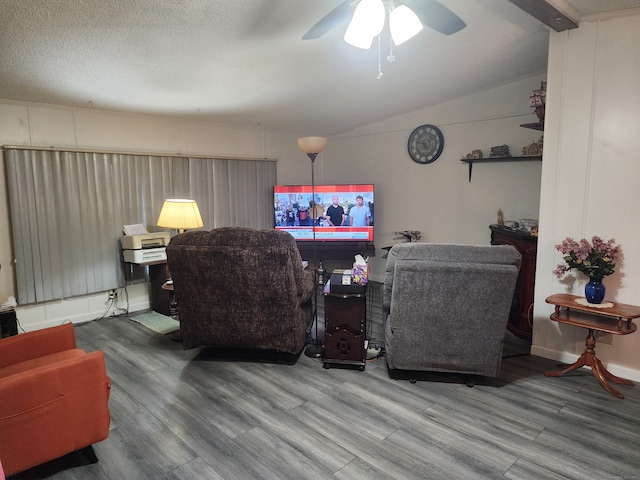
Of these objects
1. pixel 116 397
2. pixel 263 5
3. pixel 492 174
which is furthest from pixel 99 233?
pixel 492 174

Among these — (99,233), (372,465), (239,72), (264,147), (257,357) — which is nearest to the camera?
(372,465)

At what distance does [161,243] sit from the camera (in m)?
4.38

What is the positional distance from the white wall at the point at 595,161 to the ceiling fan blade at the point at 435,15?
1281 mm

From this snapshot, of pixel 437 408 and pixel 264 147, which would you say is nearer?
pixel 437 408

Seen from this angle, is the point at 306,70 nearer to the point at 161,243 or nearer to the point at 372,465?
the point at 161,243

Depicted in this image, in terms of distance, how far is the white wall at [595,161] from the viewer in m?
2.76

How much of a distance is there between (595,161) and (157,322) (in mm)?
4154

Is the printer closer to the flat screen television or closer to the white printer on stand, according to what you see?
the white printer on stand

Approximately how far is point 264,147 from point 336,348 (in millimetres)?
3613

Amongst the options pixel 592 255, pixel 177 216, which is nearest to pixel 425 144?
pixel 592 255

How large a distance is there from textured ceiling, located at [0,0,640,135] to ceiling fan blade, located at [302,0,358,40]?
0.30 m

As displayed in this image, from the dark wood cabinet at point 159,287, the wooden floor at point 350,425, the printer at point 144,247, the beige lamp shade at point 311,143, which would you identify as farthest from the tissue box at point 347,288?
the dark wood cabinet at point 159,287

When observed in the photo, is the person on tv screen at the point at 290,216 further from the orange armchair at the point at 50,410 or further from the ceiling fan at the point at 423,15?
the orange armchair at the point at 50,410

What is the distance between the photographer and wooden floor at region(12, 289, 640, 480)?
6.42 feet
